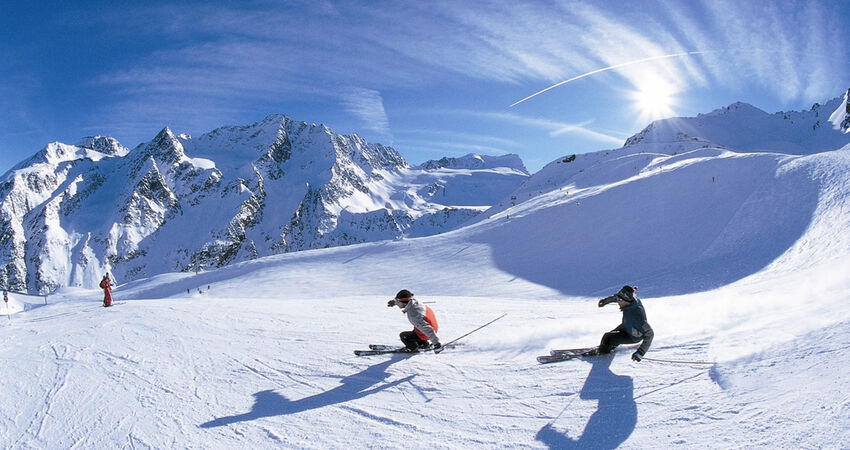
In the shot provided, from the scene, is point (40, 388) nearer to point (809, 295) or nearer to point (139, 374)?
point (139, 374)

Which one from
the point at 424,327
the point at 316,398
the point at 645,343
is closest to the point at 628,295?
the point at 645,343

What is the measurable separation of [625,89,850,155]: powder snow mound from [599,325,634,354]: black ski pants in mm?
140929

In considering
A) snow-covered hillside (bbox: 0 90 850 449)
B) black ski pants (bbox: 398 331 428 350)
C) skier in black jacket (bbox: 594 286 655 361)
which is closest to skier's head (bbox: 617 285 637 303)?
skier in black jacket (bbox: 594 286 655 361)

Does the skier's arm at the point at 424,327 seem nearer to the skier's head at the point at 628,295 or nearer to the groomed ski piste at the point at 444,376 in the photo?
the groomed ski piste at the point at 444,376

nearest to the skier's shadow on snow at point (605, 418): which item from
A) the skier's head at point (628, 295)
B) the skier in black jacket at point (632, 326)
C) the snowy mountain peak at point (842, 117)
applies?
the skier in black jacket at point (632, 326)

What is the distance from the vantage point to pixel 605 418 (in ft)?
15.0

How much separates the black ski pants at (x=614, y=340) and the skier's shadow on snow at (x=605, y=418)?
57 cm

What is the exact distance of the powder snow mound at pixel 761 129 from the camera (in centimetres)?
13020

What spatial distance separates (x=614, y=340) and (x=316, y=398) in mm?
4633

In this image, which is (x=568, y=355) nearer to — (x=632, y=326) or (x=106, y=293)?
(x=632, y=326)

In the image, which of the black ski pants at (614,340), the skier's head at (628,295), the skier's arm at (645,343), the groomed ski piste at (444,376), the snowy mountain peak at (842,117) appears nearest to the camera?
the groomed ski piste at (444,376)

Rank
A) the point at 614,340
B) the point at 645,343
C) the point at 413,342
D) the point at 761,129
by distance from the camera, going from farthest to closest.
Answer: the point at 761,129, the point at 413,342, the point at 614,340, the point at 645,343

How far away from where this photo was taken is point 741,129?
5950 inches

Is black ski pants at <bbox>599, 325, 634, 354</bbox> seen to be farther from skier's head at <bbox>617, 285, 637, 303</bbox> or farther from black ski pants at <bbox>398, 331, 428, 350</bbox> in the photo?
black ski pants at <bbox>398, 331, 428, 350</bbox>
